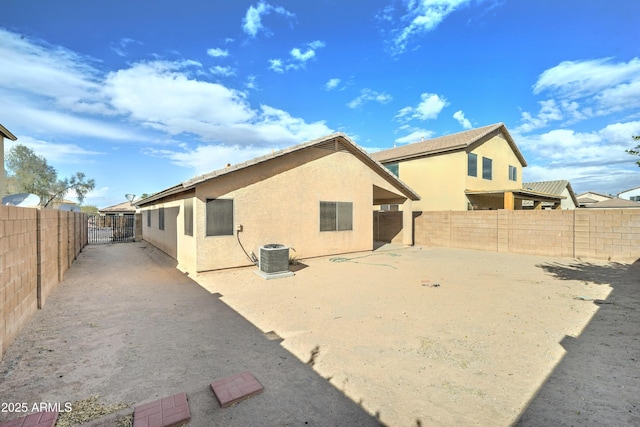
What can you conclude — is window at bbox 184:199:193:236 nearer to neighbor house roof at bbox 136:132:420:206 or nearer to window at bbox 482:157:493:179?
neighbor house roof at bbox 136:132:420:206

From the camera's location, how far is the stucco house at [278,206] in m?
8.79

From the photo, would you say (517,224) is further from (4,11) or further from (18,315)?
(4,11)

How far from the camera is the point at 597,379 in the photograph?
3076 millimetres

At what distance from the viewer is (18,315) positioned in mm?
4277

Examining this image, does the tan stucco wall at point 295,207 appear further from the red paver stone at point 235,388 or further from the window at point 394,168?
the window at point 394,168

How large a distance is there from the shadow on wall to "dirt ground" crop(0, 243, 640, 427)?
18mm

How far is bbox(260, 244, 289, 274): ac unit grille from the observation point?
831 cm

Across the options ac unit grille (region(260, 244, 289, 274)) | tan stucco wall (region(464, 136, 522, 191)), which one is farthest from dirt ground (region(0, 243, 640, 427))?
tan stucco wall (region(464, 136, 522, 191))

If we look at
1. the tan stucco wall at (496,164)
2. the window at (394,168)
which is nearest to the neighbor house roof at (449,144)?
the window at (394,168)

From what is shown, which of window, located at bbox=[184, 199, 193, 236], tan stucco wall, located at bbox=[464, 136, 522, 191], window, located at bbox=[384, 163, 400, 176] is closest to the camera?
window, located at bbox=[184, 199, 193, 236]

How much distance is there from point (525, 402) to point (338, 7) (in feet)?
42.9

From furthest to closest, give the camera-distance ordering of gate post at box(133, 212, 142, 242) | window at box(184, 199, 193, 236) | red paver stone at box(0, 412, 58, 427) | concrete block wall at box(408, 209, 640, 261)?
1. gate post at box(133, 212, 142, 242)
2. concrete block wall at box(408, 209, 640, 261)
3. window at box(184, 199, 193, 236)
4. red paver stone at box(0, 412, 58, 427)

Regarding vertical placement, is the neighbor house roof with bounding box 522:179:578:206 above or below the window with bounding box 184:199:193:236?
above

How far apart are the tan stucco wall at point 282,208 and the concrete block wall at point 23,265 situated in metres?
3.32
